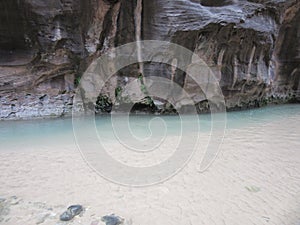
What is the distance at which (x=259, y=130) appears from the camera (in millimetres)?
5805

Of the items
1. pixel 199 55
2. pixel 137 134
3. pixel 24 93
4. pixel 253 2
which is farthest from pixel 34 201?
pixel 253 2

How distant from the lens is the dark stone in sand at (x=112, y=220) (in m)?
2.18

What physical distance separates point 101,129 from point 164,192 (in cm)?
354

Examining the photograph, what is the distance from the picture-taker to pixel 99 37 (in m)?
7.68

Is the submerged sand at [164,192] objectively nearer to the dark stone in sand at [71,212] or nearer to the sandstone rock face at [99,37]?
the dark stone in sand at [71,212]

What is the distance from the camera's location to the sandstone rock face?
22.4 feet

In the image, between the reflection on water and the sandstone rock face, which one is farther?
the sandstone rock face

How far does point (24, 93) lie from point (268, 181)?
23.6 feet

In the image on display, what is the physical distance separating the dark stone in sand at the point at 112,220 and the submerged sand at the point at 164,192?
7cm

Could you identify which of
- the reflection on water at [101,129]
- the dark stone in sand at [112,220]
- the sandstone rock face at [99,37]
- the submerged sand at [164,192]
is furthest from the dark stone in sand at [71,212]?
the sandstone rock face at [99,37]

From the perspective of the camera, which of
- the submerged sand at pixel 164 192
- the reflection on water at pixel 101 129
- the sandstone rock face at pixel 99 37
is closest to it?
the submerged sand at pixel 164 192

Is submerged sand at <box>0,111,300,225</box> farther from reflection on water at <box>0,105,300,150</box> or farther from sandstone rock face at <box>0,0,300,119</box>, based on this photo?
sandstone rock face at <box>0,0,300,119</box>

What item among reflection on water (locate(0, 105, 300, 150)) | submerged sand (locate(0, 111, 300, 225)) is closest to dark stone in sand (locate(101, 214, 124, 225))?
submerged sand (locate(0, 111, 300, 225))

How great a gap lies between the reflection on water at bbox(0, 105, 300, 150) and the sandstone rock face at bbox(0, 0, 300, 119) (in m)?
1.11
